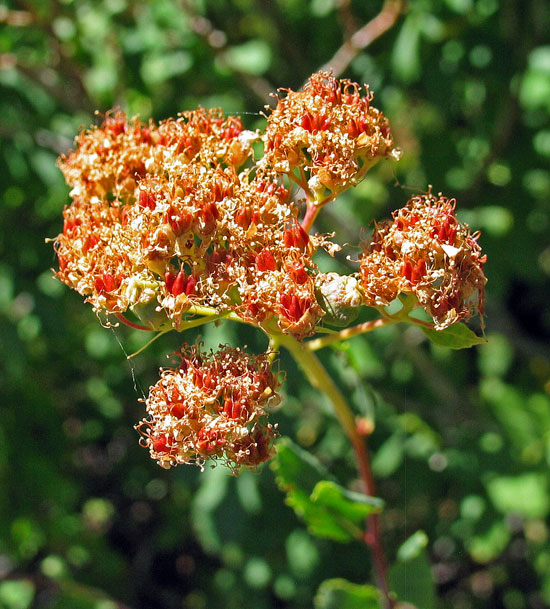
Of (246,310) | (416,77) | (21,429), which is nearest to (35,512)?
(21,429)

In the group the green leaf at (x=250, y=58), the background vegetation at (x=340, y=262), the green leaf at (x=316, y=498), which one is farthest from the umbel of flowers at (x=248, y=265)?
the green leaf at (x=250, y=58)

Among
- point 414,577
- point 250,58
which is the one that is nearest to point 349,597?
point 414,577

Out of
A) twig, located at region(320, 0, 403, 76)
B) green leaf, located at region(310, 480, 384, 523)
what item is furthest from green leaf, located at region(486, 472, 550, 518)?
twig, located at region(320, 0, 403, 76)

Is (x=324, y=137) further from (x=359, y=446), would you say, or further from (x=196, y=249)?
(x=359, y=446)

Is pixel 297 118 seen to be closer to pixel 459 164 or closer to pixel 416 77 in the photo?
pixel 416 77

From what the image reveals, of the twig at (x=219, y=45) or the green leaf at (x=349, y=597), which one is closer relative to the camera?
the green leaf at (x=349, y=597)

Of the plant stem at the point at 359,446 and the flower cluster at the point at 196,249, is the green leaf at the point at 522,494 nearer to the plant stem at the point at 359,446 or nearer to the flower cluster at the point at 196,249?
the plant stem at the point at 359,446
